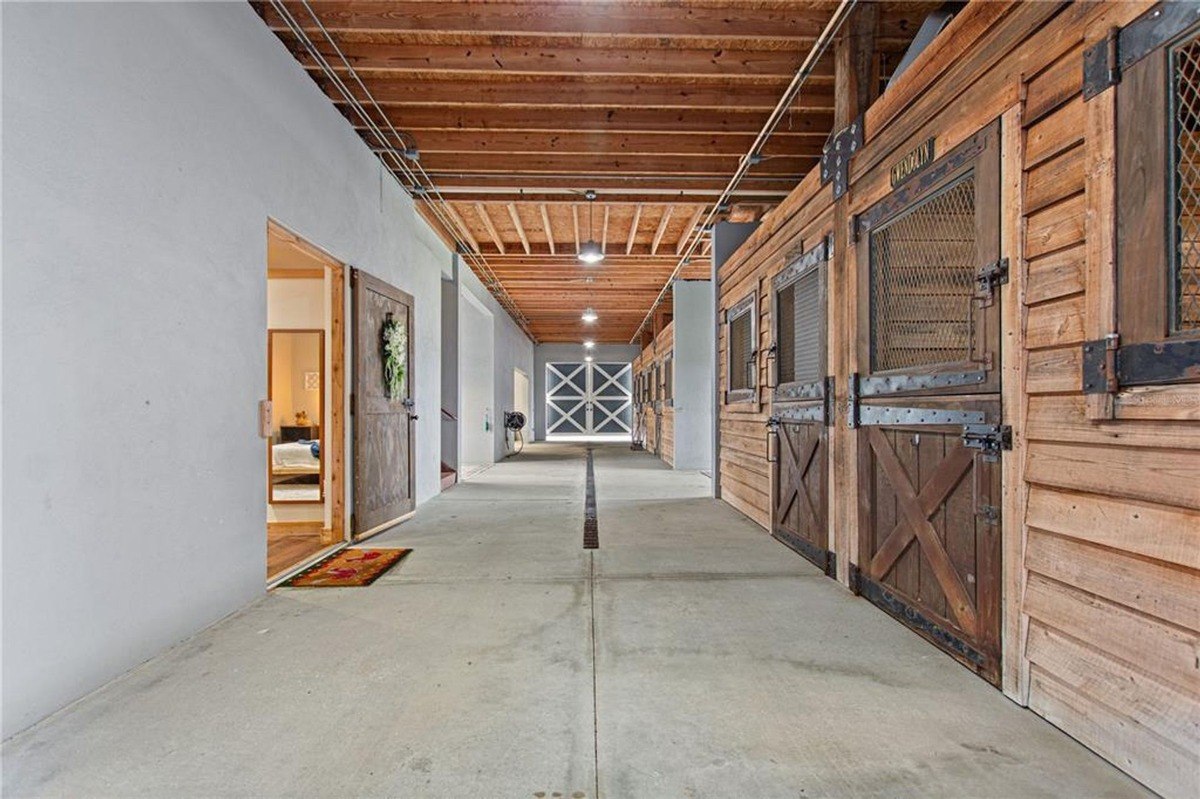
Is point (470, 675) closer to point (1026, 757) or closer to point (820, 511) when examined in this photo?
point (1026, 757)

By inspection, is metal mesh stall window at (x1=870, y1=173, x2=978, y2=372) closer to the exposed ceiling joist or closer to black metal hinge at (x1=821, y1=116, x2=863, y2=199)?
black metal hinge at (x1=821, y1=116, x2=863, y2=199)

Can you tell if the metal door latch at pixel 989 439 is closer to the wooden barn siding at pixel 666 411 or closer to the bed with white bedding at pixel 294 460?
the bed with white bedding at pixel 294 460

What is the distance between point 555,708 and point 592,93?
13.5 ft

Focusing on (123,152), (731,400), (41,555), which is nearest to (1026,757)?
(41,555)

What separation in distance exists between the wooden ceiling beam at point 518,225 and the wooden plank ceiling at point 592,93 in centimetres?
5

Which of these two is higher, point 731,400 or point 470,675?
point 731,400

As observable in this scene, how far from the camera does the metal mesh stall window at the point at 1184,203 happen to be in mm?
1482

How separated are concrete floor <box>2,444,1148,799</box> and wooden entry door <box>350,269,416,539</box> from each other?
135 centimetres

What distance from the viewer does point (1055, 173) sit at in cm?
186

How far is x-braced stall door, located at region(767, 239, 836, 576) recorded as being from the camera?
3.65 m

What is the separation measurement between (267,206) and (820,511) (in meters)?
3.77

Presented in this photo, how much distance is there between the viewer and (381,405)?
4684 millimetres

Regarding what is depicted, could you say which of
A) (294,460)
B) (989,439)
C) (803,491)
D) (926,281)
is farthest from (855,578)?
(294,460)

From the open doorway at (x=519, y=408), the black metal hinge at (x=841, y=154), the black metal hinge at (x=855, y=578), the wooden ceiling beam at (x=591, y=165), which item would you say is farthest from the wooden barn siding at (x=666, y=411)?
the black metal hinge at (x=855, y=578)
